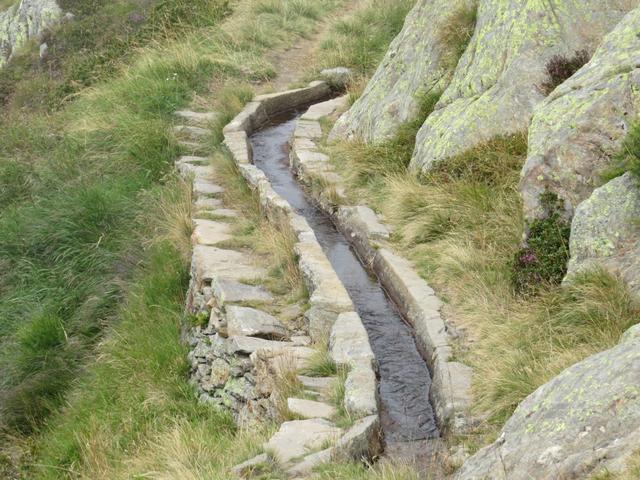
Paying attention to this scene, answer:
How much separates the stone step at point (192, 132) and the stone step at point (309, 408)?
26.5 feet

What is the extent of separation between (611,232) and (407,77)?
5.47 metres

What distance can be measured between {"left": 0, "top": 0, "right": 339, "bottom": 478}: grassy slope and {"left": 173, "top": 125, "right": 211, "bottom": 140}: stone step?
0.40 meters

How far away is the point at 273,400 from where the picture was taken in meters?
6.89

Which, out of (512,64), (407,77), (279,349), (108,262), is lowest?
(108,262)

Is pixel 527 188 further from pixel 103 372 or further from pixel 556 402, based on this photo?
pixel 103 372

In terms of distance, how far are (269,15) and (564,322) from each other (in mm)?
14054

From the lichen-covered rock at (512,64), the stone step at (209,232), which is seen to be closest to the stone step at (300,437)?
the stone step at (209,232)

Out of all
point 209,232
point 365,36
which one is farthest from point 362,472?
point 365,36

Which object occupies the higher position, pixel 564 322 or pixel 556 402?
pixel 556 402

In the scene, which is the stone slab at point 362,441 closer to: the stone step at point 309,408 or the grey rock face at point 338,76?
the stone step at point 309,408

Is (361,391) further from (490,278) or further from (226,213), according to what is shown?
(226,213)

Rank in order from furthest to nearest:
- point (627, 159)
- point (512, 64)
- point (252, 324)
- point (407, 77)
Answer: point (407, 77) → point (512, 64) → point (252, 324) → point (627, 159)

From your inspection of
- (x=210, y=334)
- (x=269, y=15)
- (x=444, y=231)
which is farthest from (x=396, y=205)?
(x=269, y=15)

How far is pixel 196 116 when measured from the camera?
48.9 feet
